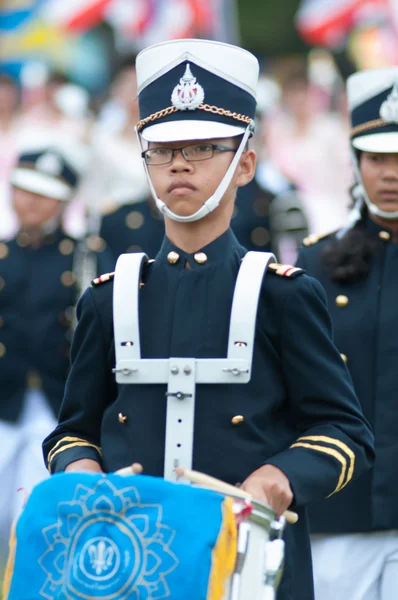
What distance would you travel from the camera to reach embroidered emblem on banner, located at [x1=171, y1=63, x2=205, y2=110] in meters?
4.47

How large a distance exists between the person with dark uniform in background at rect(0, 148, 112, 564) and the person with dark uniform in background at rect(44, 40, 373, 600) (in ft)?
17.0

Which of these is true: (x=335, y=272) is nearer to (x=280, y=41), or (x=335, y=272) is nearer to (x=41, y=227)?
(x=41, y=227)

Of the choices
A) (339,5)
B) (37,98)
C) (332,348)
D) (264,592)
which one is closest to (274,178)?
(332,348)

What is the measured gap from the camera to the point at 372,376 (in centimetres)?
600

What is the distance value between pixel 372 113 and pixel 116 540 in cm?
318

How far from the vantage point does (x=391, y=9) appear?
21391 mm

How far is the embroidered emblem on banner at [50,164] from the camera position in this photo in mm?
10578

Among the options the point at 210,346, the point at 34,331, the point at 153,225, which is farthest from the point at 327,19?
the point at 210,346

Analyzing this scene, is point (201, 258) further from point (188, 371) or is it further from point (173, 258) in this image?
point (188, 371)

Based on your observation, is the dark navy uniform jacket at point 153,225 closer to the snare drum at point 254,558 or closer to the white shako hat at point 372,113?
the white shako hat at point 372,113

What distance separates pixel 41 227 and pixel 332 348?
233 inches

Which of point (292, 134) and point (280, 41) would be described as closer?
point (292, 134)

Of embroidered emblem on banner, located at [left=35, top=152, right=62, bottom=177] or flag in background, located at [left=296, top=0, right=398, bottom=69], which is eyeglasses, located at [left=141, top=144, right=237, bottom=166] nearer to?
embroidered emblem on banner, located at [left=35, top=152, right=62, bottom=177]

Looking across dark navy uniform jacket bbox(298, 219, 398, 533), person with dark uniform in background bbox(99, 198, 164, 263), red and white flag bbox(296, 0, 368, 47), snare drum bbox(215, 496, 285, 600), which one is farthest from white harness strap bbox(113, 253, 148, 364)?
red and white flag bbox(296, 0, 368, 47)
